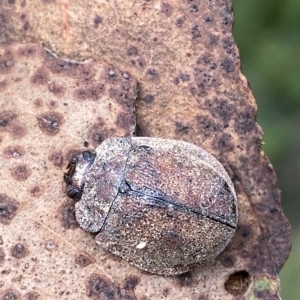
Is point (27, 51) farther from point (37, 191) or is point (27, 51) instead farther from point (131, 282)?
point (131, 282)

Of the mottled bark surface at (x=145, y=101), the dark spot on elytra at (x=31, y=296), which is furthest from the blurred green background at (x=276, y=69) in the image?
the dark spot on elytra at (x=31, y=296)

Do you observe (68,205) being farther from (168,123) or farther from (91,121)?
(168,123)

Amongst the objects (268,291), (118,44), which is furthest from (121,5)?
(268,291)

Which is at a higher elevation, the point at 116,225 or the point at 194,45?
the point at 194,45

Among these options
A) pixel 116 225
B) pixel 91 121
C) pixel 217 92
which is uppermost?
pixel 217 92

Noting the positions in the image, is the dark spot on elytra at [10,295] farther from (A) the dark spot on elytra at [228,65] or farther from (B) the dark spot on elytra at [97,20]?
(A) the dark spot on elytra at [228,65]

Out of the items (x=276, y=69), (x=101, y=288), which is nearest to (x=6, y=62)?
(x=101, y=288)
